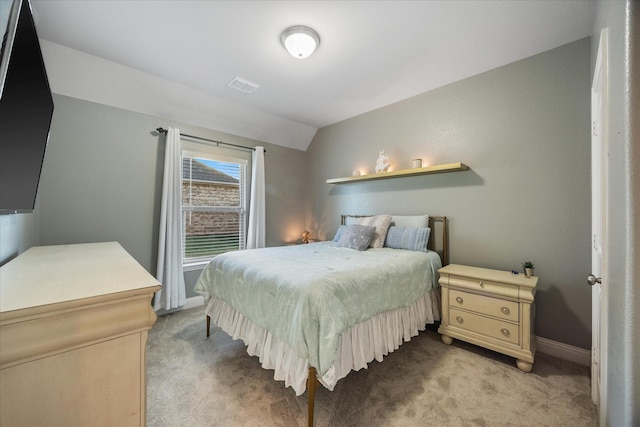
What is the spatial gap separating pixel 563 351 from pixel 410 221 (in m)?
1.71

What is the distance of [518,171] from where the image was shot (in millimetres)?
2352

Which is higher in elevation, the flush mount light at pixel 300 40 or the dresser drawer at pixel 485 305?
the flush mount light at pixel 300 40

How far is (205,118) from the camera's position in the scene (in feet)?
10.7

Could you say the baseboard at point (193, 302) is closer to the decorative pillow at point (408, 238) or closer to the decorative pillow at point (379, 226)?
the decorative pillow at point (379, 226)

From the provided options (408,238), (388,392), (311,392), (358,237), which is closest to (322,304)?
(311,392)

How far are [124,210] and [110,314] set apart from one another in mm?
2587

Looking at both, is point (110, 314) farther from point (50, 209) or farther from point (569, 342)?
point (569, 342)

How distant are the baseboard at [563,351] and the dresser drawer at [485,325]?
0.54 metres

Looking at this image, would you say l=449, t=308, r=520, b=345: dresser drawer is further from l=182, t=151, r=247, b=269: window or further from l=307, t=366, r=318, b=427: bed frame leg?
l=182, t=151, r=247, b=269: window

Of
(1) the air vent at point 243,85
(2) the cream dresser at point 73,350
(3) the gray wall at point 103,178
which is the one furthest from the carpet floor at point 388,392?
(1) the air vent at point 243,85

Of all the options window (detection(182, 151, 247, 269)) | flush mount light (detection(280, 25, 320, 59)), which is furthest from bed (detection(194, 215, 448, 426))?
flush mount light (detection(280, 25, 320, 59))

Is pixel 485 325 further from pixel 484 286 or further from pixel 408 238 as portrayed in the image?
pixel 408 238

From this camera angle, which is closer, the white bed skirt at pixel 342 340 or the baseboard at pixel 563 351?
the white bed skirt at pixel 342 340

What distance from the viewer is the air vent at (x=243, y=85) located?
2.72m
